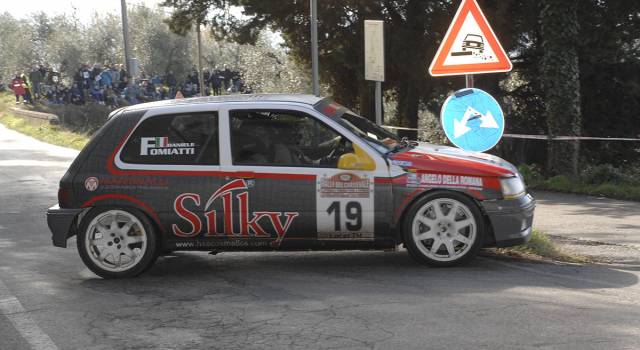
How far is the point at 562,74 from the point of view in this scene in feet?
55.3

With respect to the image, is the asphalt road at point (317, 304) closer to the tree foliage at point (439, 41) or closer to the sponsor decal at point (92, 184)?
the sponsor decal at point (92, 184)

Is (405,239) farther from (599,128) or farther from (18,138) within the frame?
(18,138)

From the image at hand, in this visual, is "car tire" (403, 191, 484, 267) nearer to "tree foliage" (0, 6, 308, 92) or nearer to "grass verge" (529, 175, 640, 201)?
"grass verge" (529, 175, 640, 201)

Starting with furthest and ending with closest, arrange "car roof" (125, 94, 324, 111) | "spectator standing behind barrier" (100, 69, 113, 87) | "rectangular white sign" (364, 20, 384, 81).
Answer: "spectator standing behind barrier" (100, 69, 113, 87)
"rectangular white sign" (364, 20, 384, 81)
"car roof" (125, 94, 324, 111)

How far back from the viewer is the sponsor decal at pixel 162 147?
7320mm

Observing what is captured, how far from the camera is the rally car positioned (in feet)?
23.4

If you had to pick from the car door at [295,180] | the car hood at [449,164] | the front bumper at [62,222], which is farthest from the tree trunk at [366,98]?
the front bumper at [62,222]

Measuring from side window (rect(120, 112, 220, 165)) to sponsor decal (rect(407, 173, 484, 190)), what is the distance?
169 cm

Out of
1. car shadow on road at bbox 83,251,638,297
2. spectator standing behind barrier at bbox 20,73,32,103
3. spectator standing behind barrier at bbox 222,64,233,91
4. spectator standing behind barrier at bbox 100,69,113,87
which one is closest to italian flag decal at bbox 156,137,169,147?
car shadow on road at bbox 83,251,638,297

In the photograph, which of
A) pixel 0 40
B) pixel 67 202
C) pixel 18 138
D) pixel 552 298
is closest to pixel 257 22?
pixel 18 138

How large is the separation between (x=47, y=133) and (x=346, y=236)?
23.8 metres

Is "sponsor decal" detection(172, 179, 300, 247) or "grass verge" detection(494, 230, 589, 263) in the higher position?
"sponsor decal" detection(172, 179, 300, 247)

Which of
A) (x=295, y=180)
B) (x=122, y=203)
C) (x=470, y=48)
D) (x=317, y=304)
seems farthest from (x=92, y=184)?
(x=470, y=48)

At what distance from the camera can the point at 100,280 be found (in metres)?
7.34
